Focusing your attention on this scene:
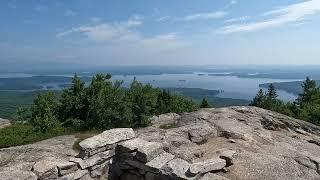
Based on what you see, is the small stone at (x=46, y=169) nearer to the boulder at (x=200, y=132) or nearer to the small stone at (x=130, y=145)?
the small stone at (x=130, y=145)

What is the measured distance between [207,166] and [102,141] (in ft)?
15.6

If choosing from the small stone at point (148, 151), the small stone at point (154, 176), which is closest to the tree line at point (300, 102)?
the small stone at point (148, 151)

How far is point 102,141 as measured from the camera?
602 inches

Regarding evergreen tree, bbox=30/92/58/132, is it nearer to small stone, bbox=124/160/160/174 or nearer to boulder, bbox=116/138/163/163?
boulder, bbox=116/138/163/163

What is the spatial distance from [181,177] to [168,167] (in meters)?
0.85

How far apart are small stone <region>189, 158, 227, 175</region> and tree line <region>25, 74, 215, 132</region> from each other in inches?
293

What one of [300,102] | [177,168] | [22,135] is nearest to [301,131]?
[177,168]

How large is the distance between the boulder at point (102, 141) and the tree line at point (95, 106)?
392 cm

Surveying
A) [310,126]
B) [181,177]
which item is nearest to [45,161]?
[181,177]

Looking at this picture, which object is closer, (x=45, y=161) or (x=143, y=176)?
(x=45, y=161)

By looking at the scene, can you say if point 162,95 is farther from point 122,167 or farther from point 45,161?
point 45,161

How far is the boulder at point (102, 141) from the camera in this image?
14.4m

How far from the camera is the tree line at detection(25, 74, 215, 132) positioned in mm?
20438

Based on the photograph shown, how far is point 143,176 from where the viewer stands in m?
15.0
